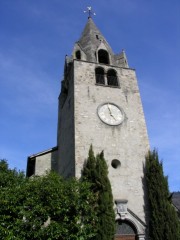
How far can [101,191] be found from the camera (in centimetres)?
1544

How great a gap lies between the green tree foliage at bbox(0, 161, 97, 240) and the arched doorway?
7.20ft

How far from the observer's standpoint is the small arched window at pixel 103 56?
24.6 m

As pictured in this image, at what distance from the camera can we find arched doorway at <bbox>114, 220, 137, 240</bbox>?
1593 cm

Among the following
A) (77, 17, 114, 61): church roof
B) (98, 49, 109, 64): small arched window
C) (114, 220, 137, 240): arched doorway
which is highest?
(77, 17, 114, 61): church roof

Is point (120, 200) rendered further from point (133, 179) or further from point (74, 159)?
point (74, 159)

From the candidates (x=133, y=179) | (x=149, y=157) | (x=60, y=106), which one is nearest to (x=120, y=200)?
(x=133, y=179)

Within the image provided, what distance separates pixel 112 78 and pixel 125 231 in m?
11.1

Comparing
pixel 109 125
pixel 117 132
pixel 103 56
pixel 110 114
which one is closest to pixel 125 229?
pixel 117 132

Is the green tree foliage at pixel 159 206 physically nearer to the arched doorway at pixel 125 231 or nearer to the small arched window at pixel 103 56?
the arched doorway at pixel 125 231

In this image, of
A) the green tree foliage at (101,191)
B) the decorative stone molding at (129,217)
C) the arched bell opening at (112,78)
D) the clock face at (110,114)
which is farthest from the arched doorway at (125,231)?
the arched bell opening at (112,78)

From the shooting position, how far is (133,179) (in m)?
17.6

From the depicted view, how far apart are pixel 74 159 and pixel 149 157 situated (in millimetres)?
4450

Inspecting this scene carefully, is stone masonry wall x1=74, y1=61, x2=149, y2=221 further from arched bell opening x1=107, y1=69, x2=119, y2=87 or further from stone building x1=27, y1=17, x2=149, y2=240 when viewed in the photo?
arched bell opening x1=107, y1=69, x2=119, y2=87

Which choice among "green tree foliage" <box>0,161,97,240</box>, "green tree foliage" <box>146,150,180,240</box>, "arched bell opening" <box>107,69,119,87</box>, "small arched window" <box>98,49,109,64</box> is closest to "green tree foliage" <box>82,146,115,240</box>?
"green tree foliage" <box>0,161,97,240</box>
